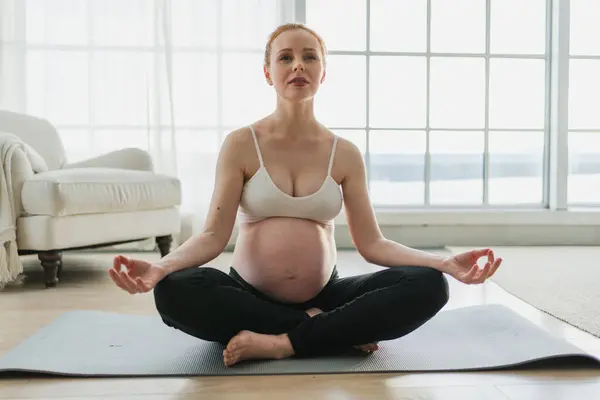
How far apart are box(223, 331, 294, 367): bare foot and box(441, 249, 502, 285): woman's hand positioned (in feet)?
1.25

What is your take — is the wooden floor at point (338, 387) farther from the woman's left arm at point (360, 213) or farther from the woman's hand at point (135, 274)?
the woman's left arm at point (360, 213)

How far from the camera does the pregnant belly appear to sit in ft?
5.17

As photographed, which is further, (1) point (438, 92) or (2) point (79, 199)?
(1) point (438, 92)

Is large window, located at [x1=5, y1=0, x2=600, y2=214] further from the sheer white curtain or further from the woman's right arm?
the woman's right arm

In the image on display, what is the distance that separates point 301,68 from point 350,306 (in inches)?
21.3

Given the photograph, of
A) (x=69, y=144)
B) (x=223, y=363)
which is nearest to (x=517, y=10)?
(x=69, y=144)

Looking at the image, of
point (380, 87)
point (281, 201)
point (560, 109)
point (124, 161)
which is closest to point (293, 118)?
point (281, 201)

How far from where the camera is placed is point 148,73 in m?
3.73

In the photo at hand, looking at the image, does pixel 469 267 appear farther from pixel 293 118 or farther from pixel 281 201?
pixel 293 118

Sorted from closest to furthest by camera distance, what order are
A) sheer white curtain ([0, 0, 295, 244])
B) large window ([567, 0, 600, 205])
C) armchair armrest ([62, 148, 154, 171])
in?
armchair armrest ([62, 148, 154, 171]) < sheer white curtain ([0, 0, 295, 244]) < large window ([567, 0, 600, 205])

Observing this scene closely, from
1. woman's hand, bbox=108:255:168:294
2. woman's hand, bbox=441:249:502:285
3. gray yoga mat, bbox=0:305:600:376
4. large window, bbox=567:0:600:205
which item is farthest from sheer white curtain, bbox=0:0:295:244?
woman's hand, bbox=441:249:502:285

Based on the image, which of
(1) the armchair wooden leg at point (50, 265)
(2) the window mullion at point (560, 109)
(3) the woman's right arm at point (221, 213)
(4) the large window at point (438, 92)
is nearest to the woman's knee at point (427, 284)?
(3) the woman's right arm at point (221, 213)

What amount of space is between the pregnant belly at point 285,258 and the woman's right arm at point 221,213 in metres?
0.07

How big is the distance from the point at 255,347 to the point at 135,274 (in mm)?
302
